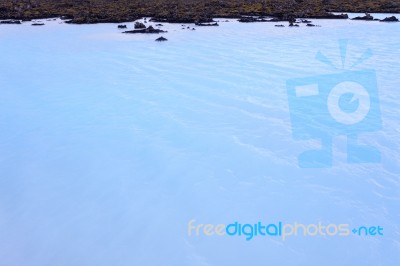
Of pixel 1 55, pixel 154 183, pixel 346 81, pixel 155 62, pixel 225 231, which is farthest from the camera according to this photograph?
pixel 1 55

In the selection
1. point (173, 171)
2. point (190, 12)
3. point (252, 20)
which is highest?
point (190, 12)

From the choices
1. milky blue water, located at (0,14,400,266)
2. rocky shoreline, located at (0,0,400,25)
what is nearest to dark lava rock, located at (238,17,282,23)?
rocky shoreline, located at (0,0,400,25)

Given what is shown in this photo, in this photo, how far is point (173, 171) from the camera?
22.4ft

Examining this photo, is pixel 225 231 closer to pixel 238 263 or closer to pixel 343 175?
pixel 238 263

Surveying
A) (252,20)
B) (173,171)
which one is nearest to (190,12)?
(252,20)

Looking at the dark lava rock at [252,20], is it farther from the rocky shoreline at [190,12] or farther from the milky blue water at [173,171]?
the milky blue water at [173,171]

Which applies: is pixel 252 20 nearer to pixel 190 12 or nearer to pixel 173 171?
pixel 190 12

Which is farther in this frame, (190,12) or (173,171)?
(190,12)

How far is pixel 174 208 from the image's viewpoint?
5.75 m

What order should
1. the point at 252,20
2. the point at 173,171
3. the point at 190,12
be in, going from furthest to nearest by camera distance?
the point at 190,12 → the point at 252,20 → the point at 173,171

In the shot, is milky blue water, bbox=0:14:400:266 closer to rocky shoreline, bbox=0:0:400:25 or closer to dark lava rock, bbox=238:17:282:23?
dark lava rock, bbox=238:17:282:23

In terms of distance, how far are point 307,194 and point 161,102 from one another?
5.26 meters

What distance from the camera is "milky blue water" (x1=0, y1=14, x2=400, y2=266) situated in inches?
194

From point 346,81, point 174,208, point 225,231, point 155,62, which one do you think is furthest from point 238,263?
point 155,62
